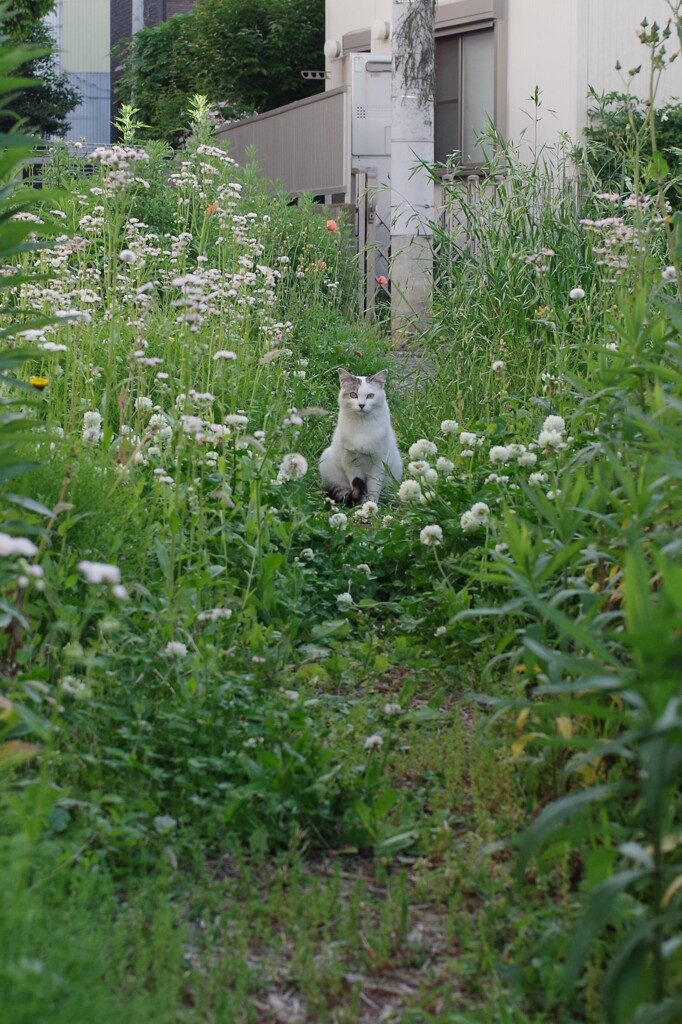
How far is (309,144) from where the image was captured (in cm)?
1647

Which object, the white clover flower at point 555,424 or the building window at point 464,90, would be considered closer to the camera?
the white clover flower at point 555,424

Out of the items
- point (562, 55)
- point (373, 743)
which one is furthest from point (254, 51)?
point (373, 743)

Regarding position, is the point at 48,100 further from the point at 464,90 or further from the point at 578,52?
the point at 578,52

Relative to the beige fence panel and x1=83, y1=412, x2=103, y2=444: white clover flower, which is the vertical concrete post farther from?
x1=83, y1=412, x2=103, y2=444: white clover flower

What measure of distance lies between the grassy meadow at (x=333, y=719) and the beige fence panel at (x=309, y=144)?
10459mm

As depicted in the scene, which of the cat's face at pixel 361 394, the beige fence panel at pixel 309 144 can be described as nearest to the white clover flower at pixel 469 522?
the cat's face at pixel 361 394

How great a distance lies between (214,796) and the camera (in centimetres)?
277

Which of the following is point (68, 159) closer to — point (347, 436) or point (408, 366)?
point (408, 366)

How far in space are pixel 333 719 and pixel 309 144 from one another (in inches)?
560

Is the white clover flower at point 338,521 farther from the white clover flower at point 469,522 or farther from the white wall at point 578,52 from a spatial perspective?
the white wall at point 578,52

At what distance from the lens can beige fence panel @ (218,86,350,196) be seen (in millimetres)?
15266

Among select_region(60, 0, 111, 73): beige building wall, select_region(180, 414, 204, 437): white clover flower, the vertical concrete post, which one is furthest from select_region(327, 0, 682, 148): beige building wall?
select_region(60, 0, 111, 73): beige building wall

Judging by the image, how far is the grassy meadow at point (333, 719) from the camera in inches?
78.9

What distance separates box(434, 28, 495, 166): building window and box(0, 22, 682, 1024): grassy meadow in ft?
30.5
